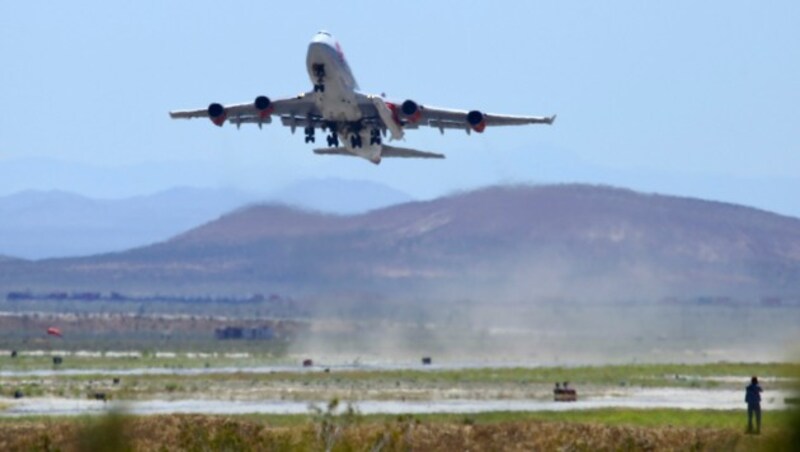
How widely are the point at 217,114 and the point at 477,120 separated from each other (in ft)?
29.5

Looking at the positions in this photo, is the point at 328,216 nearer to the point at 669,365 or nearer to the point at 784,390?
the point at 669,365

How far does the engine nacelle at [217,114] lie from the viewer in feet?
212

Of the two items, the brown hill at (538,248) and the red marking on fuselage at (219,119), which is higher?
the brown hill at (538,248)

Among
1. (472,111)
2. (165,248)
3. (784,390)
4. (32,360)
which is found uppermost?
(165,248)

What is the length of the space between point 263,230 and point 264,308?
9275 mm

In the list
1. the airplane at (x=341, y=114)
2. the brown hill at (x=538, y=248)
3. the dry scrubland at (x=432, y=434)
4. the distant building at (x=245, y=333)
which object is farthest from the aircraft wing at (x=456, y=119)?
the distant building at (x=245, y=333)

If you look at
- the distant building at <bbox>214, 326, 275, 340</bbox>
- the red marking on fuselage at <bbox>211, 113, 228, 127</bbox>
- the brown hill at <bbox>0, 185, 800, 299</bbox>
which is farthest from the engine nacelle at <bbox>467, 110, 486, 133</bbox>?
the distant building at <bbox>214, 326, 275, 340</bbox>

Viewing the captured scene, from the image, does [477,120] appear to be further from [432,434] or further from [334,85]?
→ [432,434]

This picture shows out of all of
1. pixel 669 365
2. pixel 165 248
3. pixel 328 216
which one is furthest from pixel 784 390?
pixel 165 248

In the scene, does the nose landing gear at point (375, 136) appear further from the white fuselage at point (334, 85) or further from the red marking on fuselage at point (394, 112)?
the red marking on fuselage at point (394, 112)

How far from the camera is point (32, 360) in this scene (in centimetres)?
9025

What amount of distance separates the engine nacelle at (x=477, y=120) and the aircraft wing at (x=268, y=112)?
5.22m

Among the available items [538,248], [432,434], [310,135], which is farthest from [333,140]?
[538,248]

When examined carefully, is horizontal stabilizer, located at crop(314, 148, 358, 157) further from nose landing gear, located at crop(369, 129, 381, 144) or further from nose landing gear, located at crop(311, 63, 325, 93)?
nose landing gear, located at crop(311, 63, 325, 93)
